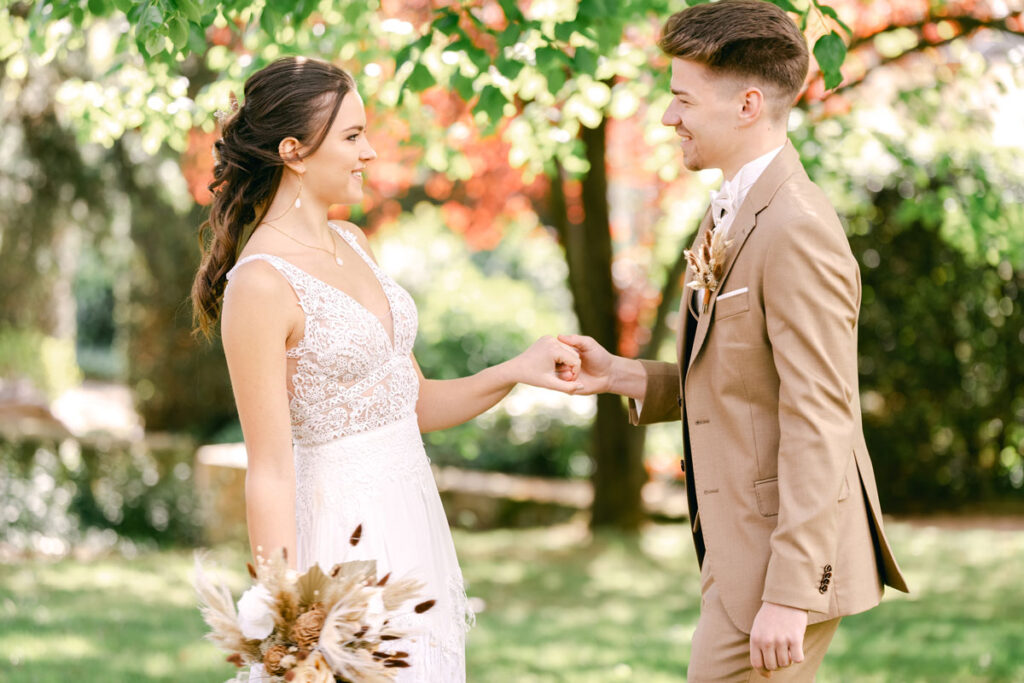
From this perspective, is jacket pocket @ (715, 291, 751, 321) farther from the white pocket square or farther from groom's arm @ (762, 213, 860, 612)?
groom's arm @ (762, 213, 860, 612)

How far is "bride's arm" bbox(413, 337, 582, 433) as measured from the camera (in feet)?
11.4

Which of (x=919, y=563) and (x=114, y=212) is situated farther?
(x=114, y=212)

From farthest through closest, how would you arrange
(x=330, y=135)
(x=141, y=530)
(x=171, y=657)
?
(x=141, y=530), (x=171, y=657), (x=330, y=135)

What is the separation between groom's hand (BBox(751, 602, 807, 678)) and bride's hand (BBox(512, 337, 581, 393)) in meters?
1.14

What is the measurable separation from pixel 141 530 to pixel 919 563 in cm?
662

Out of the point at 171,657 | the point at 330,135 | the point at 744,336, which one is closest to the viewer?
the point at 744,336

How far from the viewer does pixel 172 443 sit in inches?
411

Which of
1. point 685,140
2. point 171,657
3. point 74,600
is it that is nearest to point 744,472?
point 685,140

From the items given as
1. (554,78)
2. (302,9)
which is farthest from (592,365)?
(302,9)

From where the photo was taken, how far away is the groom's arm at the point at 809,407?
96.8 inches

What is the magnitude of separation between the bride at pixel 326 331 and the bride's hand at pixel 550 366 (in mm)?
425

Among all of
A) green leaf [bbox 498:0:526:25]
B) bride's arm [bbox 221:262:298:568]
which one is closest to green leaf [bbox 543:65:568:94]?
green leaf [bbox 498:0:526:25]

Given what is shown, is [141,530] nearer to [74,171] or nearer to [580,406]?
[74,171]

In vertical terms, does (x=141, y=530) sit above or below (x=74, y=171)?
below
